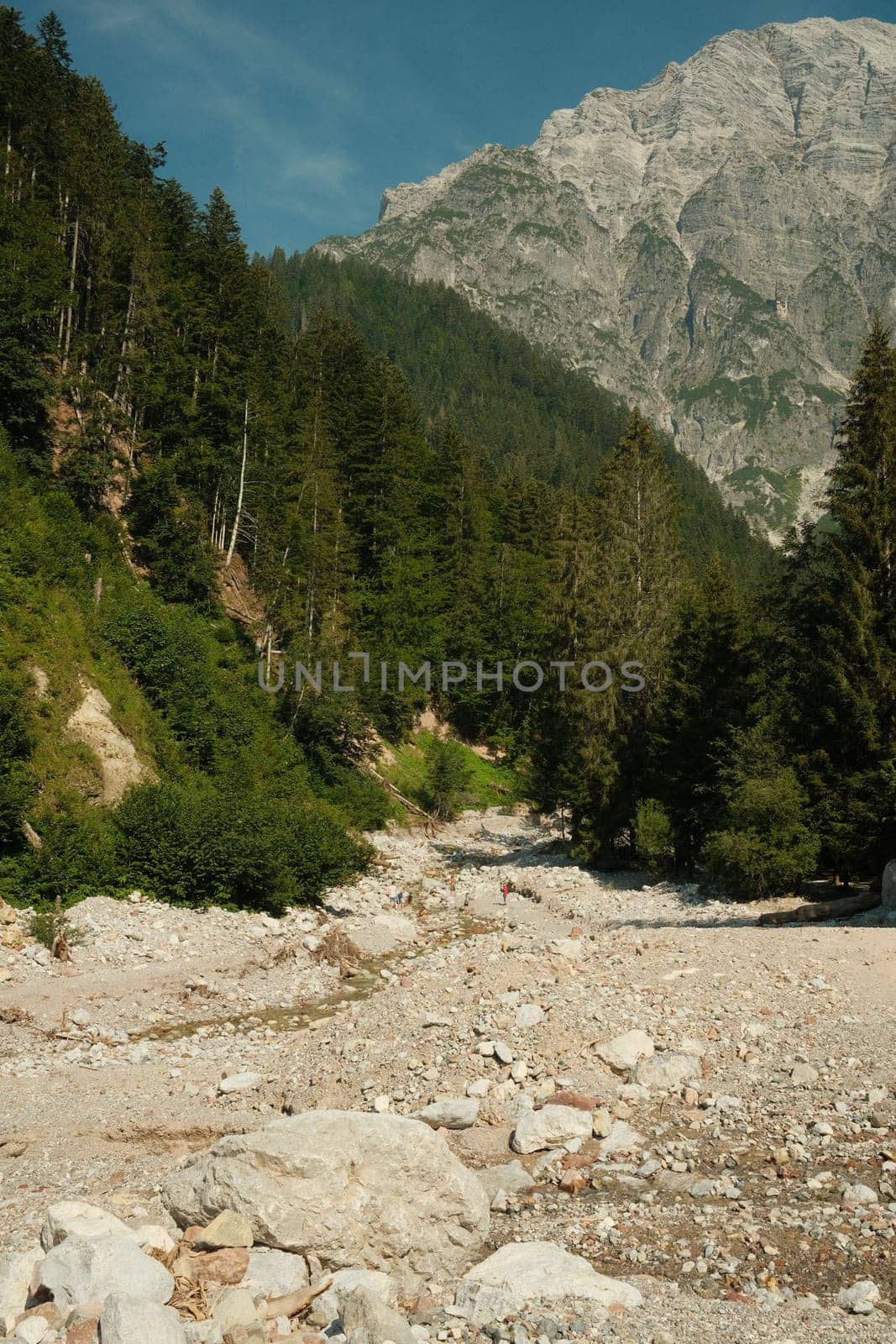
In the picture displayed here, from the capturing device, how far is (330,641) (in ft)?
111

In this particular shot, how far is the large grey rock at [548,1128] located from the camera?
10078 mm

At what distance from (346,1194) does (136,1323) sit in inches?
87.3

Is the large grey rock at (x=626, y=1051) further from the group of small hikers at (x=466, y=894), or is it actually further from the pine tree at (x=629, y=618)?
the pine tree at (x=629, y=618)

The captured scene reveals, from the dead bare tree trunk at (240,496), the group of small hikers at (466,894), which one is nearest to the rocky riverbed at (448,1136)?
the group of small hikers at (466,894)

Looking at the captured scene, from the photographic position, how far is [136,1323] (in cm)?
559

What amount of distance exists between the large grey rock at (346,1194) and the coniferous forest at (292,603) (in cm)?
1296

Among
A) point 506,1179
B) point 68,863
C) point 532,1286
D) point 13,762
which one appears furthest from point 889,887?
point 13,762

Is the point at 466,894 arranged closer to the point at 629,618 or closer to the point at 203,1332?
the point at 629,618

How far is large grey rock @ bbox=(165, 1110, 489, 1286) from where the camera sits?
7227mm

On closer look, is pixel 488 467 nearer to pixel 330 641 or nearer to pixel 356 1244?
pixel 330 641

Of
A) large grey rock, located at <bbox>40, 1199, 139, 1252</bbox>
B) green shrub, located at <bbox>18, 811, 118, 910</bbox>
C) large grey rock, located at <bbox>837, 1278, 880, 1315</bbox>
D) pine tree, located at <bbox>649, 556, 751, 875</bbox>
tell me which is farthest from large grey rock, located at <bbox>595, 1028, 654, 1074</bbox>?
pine tree, located at <bbox>649, 556, 751, 875</bbox>

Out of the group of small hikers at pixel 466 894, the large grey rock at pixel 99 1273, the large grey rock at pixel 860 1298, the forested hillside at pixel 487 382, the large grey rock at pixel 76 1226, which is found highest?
the forested hillside at pixel 487 382

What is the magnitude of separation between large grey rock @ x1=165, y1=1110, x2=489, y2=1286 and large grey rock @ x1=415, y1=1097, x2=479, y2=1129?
2.64 m

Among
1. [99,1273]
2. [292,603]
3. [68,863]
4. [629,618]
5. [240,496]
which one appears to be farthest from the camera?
[240,496]
